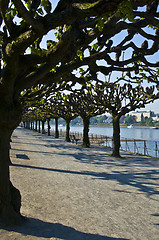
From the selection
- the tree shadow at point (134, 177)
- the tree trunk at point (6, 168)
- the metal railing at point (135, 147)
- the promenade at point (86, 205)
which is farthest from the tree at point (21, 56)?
the metal railing at point (135, 147)

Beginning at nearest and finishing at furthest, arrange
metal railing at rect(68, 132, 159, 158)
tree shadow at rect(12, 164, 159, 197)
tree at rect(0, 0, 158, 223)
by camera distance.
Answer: tree at rect(0, 0, 158, 223), tree shadow at rect(12, 164, 159, 197), metal railing at rect(68, 132, 159, 158)

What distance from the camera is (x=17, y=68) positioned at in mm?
4742

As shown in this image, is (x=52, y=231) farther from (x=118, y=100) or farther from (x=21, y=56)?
(x=118, y=100)

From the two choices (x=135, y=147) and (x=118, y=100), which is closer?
(x=118, y=100)

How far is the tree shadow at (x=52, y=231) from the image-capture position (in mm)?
Result: 4641

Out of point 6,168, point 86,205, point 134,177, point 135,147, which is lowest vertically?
point 135,147

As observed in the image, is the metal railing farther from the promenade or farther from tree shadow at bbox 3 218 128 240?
tree shadow at bbox 3 218 128 240

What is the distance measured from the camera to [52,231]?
4.86 m

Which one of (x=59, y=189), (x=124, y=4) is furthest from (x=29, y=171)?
(x=124, y=4)

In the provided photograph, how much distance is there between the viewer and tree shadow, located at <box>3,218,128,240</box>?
15.2 ft

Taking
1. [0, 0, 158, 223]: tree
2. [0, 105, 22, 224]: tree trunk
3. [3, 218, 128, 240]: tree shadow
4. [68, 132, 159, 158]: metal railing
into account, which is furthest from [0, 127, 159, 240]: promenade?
[68, 132, 159, 158]: metal railing

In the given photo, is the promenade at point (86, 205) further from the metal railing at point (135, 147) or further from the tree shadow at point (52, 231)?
the metal railing at point (135, 147)

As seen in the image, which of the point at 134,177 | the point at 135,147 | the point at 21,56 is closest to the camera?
the point at 21,56

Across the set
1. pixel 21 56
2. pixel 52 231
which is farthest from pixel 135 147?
pixel 21 56
